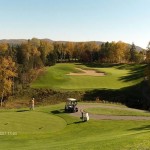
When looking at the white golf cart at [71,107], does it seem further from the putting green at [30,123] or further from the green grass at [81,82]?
the green grass at [81,82]

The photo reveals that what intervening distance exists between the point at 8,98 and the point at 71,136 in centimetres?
4618

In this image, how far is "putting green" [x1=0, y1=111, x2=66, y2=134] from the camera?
31.0 metres

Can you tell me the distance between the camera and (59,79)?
271 feet

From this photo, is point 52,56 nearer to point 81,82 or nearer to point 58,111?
point 81,82

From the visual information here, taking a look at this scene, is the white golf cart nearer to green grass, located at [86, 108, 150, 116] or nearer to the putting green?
green grass, located at [86, 108, 150, 116]

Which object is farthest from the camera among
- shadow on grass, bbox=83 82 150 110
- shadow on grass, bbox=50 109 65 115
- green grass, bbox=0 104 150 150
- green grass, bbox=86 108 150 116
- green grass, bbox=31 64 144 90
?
green grass, bbox=31 64 144 90

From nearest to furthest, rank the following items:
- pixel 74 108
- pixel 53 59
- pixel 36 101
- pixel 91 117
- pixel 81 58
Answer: pixel 91 117 → pixel 74 108 → pixel 36 101 → pixel 53 59 → pixel 81 58

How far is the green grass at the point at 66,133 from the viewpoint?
21.7 metres

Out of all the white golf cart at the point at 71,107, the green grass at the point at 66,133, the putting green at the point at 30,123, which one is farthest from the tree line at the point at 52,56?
the green grass at the point at 66,133

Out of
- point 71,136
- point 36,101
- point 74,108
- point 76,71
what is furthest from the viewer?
point 76,71

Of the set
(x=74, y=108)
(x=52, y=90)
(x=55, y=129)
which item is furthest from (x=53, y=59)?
(x=55, y=129)

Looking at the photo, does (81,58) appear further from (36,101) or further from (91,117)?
(91,117)

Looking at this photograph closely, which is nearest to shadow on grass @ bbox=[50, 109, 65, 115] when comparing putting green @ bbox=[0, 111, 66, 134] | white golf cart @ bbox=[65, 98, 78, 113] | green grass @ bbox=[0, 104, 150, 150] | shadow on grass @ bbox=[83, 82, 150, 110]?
green grass @ bbox=[0, 104, 150, 150]

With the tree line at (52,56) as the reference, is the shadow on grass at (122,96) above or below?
below
